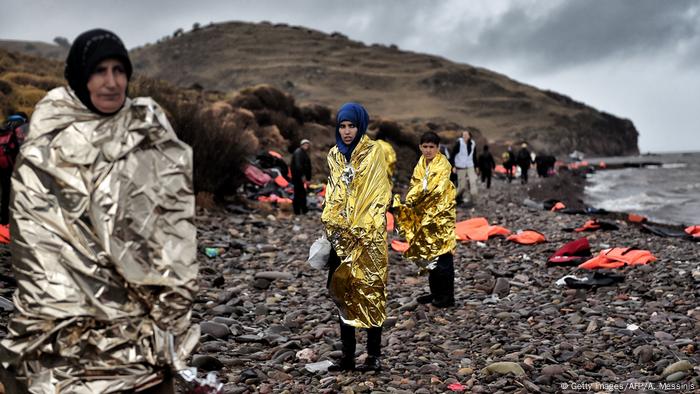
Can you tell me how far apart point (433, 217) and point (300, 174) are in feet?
24.0

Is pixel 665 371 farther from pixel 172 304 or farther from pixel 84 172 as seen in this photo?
pixel 84 172

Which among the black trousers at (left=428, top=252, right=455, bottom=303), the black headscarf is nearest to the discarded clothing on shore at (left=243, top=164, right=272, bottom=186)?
the black trousers at (left=428, top=252, right=455, bottom=303)

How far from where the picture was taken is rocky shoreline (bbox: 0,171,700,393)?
4.56 metres

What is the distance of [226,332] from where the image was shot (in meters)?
5.63

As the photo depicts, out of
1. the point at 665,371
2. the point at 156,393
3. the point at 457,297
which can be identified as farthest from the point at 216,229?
the point at 156,393

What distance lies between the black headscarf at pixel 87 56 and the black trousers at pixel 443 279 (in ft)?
16.2

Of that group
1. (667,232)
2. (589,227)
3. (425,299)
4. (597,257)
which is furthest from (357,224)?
(667,232)

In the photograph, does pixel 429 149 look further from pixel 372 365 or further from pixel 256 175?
pixel 256 175

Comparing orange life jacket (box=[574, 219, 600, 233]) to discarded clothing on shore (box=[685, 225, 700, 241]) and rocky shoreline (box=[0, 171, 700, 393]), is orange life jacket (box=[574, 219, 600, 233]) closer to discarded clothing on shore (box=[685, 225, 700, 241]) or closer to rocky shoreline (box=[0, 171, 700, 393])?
discarded clothing on shore (box=[685, 225, 700, 241])

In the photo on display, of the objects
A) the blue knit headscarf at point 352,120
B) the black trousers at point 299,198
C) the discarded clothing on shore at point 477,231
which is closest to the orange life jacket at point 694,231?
the discarded clothing on shore at point 477,231

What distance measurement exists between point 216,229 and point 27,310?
9388 mm

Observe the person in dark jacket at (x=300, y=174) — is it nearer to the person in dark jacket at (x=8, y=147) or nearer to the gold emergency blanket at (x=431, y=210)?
the person in dark jacket at (x=8, y=147)

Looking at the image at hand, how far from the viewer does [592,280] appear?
7.49 m

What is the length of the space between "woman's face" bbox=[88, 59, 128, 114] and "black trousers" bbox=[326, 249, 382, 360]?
101 inches
